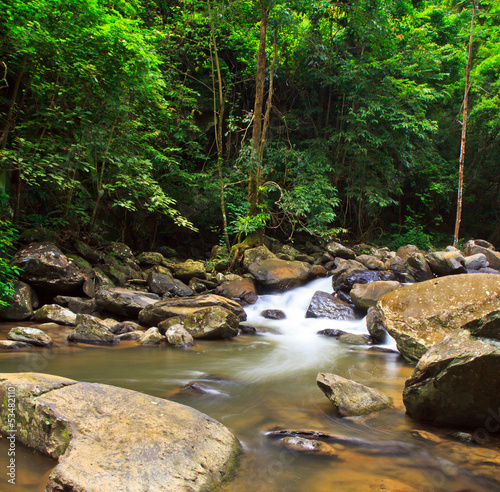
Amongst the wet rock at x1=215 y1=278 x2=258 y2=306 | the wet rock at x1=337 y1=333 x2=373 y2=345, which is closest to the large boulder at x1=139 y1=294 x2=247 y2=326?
the wet rock at x1=215 y1=278 x2=258 y2=306

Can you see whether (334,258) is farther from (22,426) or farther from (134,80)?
(22,426)

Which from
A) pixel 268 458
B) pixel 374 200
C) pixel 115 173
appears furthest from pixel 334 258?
pixel 268 458

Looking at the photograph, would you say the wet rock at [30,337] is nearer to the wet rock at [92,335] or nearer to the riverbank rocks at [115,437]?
the wet rock at [92,335]

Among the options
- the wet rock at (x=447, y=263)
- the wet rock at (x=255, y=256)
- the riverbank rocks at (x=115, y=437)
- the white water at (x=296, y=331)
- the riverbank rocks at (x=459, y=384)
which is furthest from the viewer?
the wet rock at (x=255, y=256)

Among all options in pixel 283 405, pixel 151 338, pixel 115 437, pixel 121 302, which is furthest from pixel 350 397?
pixel 121 302

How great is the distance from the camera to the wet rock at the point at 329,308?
8.20m

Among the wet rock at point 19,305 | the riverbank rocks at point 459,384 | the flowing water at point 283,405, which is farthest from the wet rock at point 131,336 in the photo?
the riverbank rocks at point 459,384

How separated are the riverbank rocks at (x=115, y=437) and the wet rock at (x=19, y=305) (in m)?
4.20

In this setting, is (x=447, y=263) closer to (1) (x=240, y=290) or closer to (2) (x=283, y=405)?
(1) (x=240, y=290)

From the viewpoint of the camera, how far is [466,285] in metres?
5.02

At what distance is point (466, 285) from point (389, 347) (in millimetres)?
1792

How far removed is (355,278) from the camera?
9172 mm

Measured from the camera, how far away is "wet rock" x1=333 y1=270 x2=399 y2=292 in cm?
913

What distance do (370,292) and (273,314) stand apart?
2.25m
